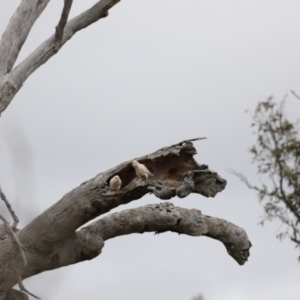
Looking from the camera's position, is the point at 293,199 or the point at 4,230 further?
the point at 293,199

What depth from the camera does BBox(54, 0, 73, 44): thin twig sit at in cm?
1025

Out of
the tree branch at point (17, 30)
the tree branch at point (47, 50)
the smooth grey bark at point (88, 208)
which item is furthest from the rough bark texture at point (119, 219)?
the tree branch at point (17, 30)

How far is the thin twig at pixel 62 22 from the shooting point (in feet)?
33.6

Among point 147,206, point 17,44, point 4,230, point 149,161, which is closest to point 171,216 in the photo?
point 147,206

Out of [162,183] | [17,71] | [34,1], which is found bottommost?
[162,183]

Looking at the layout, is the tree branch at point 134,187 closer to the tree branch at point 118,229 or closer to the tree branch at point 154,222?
the tree branch at point 118,229

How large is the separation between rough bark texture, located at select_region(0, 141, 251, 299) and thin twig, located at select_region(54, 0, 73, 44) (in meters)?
1.74

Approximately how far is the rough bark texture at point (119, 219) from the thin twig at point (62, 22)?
5.70 ft

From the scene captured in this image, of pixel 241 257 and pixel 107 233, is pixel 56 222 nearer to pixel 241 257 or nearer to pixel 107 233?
pixel 107 233

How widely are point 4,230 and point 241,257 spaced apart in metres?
2.51

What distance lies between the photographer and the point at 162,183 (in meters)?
9.55

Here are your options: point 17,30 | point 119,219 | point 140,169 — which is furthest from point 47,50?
point 140,169

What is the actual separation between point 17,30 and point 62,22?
1.72 feet

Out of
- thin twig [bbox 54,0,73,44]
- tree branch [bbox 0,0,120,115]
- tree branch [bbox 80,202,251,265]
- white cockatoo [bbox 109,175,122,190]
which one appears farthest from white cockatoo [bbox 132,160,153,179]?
thin twig [bbox 54,0,73,44]
